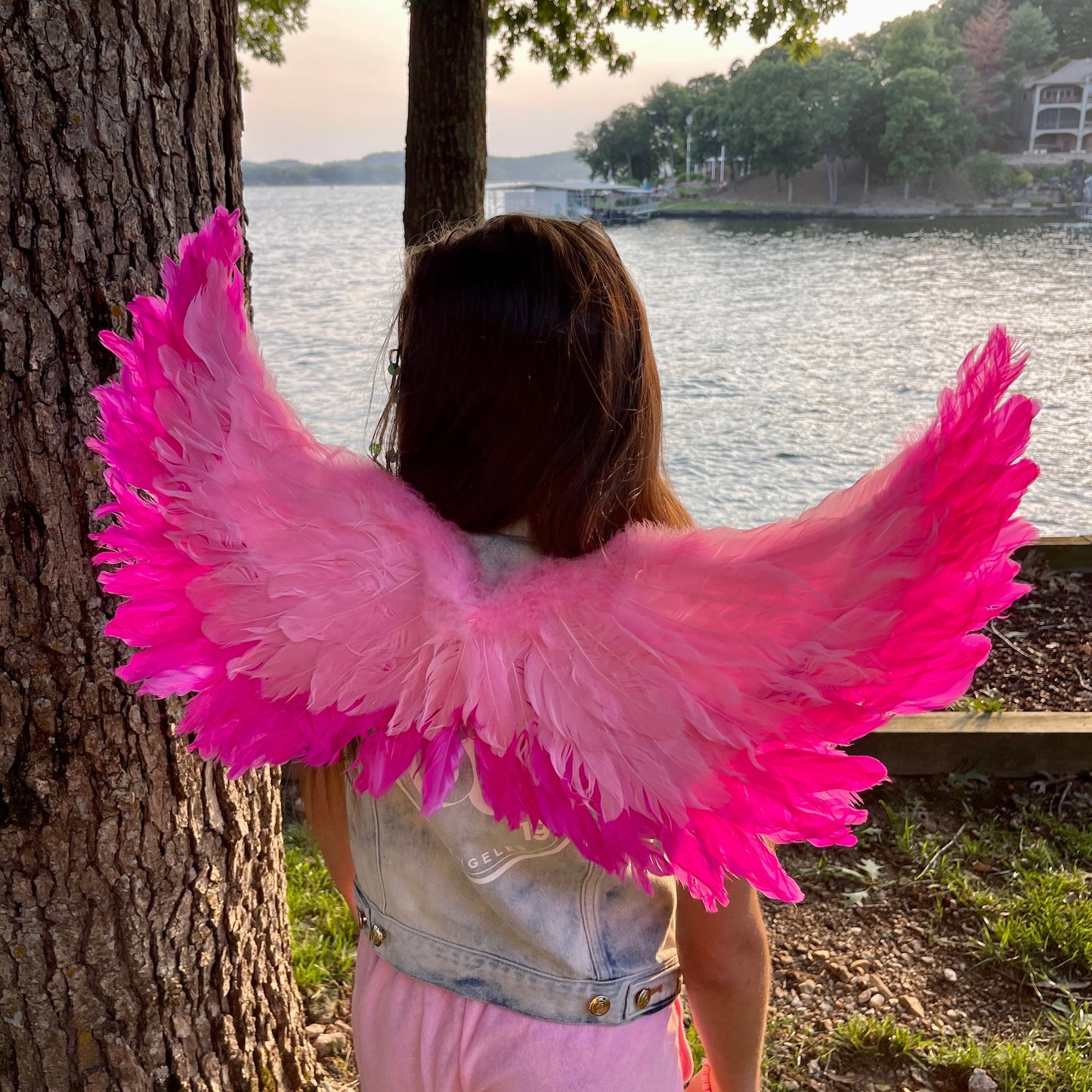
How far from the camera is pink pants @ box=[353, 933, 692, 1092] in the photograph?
3.53 ft

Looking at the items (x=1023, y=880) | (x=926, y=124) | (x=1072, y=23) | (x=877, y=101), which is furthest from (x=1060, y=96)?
(x=1023, y=880)

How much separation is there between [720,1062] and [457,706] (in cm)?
70

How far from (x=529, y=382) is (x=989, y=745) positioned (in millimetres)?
2561

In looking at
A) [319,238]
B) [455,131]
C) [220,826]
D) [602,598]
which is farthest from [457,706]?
[319,238]

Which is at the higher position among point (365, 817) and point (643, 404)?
point (643, 404)

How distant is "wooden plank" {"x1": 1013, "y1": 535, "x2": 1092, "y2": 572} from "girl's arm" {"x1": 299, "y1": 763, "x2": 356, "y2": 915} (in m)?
3.77

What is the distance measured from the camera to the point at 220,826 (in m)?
1.60

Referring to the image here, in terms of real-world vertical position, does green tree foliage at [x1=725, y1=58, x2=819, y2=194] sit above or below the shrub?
above

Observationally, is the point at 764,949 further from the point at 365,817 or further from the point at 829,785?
the point at 365,817

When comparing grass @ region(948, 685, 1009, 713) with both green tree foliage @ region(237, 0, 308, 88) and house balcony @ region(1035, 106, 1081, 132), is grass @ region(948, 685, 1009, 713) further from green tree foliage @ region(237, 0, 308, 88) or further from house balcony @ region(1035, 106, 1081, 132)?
house balcony @ region(1035, 106, 1081, 132)

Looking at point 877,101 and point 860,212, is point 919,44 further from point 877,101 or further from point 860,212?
→ point 860,212

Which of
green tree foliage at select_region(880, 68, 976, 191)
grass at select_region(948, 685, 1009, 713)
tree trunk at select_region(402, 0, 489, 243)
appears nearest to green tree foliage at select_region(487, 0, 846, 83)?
tree trunk at select_region(402, 0, 489, 243)

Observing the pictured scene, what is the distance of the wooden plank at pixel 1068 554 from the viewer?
4.24 m

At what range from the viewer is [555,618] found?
953 mm
